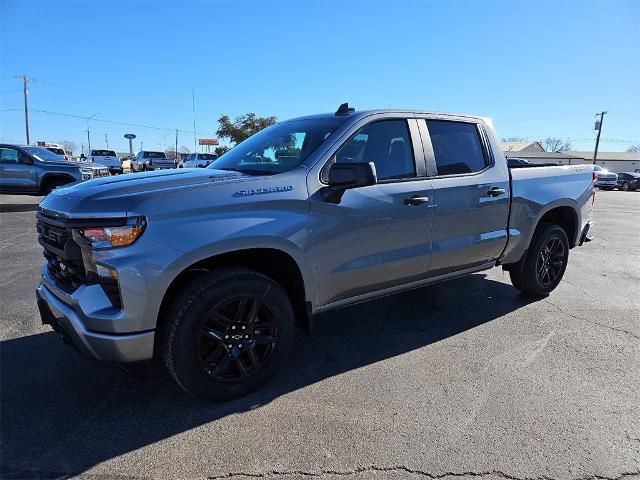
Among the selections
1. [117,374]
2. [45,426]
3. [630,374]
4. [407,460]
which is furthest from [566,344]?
[45,426]

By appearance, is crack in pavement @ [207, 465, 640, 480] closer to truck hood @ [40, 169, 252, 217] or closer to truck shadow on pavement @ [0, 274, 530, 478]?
truck shadow on pavement @ [0, 274, 530, 478]

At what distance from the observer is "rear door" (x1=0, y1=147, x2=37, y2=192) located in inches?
523

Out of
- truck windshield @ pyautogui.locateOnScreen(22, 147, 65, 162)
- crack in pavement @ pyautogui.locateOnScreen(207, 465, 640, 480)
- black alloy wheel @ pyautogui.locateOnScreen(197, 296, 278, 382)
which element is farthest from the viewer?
truck windshield @ pyautogui.locateOnScreen(22, 147, 65, 162)

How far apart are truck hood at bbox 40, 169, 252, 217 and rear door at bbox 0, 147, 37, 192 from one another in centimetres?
1221

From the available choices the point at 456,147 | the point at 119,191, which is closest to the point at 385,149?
the point at 456,147

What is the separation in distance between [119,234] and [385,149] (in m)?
2.15

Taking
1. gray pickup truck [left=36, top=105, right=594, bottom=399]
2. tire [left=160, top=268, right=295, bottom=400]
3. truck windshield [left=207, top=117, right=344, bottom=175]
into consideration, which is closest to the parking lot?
tire [left=160, top=268, right=295, bottom=400]

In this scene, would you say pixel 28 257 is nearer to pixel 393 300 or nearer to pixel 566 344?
pixel 393 300

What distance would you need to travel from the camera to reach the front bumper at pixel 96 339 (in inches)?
104

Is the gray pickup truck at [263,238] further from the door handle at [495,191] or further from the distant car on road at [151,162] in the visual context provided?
the distant car on road at [151,162]

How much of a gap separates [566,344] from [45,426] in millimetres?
3989

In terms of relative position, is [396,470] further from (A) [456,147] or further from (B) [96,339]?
(A) [456,147]

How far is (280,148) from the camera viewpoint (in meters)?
3.80

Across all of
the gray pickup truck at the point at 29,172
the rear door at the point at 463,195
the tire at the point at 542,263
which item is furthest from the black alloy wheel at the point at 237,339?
the gray pickup truck at the point at 29,172
